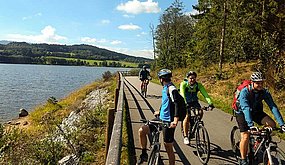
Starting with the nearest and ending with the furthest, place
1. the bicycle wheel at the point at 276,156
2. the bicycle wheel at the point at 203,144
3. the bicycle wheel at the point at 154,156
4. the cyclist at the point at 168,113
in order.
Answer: the bicycle wheel at the point at 276,156 < the bicycle wheel at the point at 154,156 < the cyclist at the point at 168,113 < the bicycle wheel at the point at 203,144

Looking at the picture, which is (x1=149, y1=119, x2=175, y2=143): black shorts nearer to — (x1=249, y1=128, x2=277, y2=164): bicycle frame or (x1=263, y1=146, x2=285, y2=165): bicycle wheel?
(x1=249, y1=128, x2=277, y2=164): bicycle frame

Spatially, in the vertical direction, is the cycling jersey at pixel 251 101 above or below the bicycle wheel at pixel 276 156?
above

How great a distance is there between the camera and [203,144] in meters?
6.67

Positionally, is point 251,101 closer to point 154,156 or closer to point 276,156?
point 276,156

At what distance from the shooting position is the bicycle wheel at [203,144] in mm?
6461

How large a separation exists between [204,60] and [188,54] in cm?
835

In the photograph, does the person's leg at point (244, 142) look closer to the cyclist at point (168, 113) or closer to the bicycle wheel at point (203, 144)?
the bicycle wheel at point (203, 144)

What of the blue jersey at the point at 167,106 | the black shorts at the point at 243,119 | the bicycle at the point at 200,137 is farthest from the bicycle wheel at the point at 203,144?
the blue jersey at the point at 167,106

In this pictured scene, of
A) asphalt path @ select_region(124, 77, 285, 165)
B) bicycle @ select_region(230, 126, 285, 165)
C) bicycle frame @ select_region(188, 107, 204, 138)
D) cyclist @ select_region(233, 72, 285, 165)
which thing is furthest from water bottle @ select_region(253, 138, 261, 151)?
bicycle frame @ select_region(188, 107, 204, 138)

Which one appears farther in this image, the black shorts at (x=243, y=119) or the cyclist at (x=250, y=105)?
the black shorts at (x=243, y=119)

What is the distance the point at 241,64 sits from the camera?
27.5 meters

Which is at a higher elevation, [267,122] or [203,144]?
[267,122]

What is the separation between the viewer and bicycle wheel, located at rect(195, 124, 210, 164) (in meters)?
6.46

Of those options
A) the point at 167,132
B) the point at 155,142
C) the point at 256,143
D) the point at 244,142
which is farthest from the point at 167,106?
the point at 256,143
